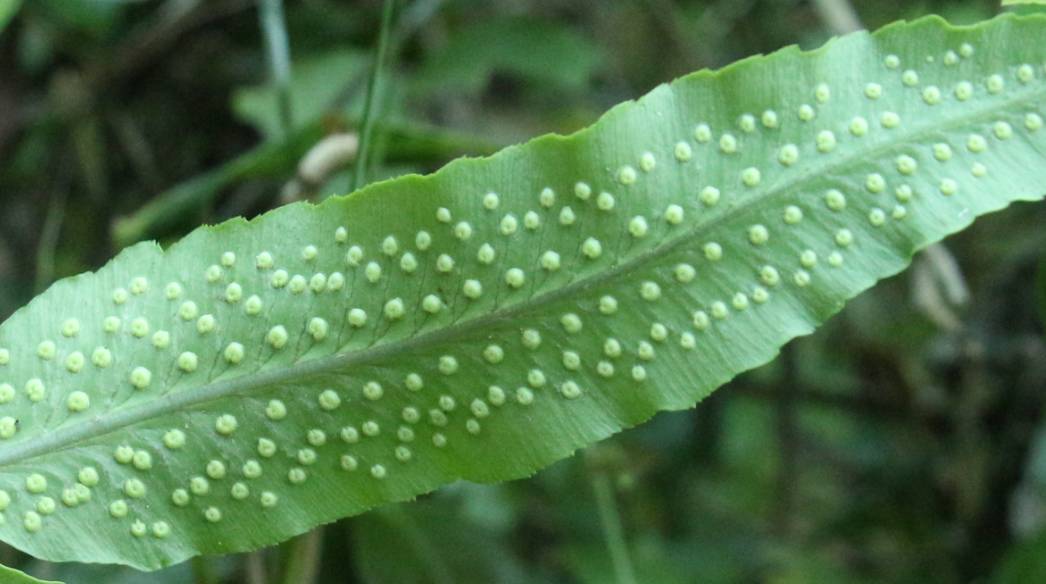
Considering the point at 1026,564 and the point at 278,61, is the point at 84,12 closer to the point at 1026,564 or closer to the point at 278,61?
the point at 278,61

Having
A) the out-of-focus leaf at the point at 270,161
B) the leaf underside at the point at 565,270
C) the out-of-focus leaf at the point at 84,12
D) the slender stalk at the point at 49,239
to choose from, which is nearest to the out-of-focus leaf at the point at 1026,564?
the leaf underside at the point at 565,270

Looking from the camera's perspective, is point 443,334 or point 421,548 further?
point 421,548

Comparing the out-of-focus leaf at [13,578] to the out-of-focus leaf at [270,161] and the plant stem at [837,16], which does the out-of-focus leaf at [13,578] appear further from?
the plant stem at [837,16]

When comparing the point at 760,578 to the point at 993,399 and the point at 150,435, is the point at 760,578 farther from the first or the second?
the point at 150,435

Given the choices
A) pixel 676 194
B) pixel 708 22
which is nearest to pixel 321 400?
pixel 676 194

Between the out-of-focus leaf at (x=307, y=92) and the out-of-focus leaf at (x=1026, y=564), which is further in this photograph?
the out-of-focus leaf at (x=307, y=92)

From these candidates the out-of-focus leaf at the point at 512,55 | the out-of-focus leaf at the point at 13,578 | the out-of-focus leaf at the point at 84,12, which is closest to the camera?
the out-of-focus leaf at the point at 13,578

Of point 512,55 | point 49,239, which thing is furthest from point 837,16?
point 49,239
